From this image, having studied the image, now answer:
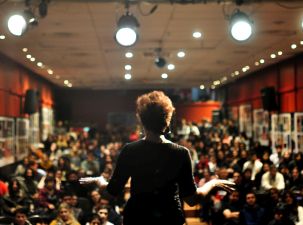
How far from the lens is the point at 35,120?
50.9 feet

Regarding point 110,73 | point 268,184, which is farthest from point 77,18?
point 110,73

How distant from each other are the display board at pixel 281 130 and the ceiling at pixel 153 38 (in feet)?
4.86

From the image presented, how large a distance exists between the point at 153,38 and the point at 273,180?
3431mm

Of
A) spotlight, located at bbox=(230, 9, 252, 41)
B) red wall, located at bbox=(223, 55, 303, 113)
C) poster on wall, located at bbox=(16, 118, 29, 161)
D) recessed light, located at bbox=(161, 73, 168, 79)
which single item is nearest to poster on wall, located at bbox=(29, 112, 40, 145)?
poster on wall, located at bbox=(16, 118, 29, 161)

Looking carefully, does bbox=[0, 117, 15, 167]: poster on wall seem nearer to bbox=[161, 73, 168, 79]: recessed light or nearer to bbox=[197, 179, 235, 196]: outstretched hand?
bbox=[161, 73, 168, 79]: recessed light

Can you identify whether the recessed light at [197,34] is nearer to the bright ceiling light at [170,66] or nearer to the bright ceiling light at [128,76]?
the bright ceiling light at [170,66]

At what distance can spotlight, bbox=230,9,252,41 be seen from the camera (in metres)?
4.91

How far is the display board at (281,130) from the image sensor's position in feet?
40.5

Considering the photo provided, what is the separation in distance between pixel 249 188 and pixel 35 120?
907 cm

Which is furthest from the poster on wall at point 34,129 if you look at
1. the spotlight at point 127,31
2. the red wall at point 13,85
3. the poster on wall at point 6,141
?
the spotlight at point 127,31

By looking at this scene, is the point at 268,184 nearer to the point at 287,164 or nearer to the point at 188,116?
the point at 287,164

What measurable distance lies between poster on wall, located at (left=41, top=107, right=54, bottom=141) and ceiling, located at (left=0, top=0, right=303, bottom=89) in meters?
1.94

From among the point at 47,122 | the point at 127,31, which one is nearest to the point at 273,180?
the point at 127,31

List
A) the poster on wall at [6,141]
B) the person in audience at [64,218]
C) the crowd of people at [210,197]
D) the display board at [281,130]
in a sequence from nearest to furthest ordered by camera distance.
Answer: the person in audience at [64,218], the crowd of people at [210,197], the poster on wall at [6,141], the display board at [281,130]
